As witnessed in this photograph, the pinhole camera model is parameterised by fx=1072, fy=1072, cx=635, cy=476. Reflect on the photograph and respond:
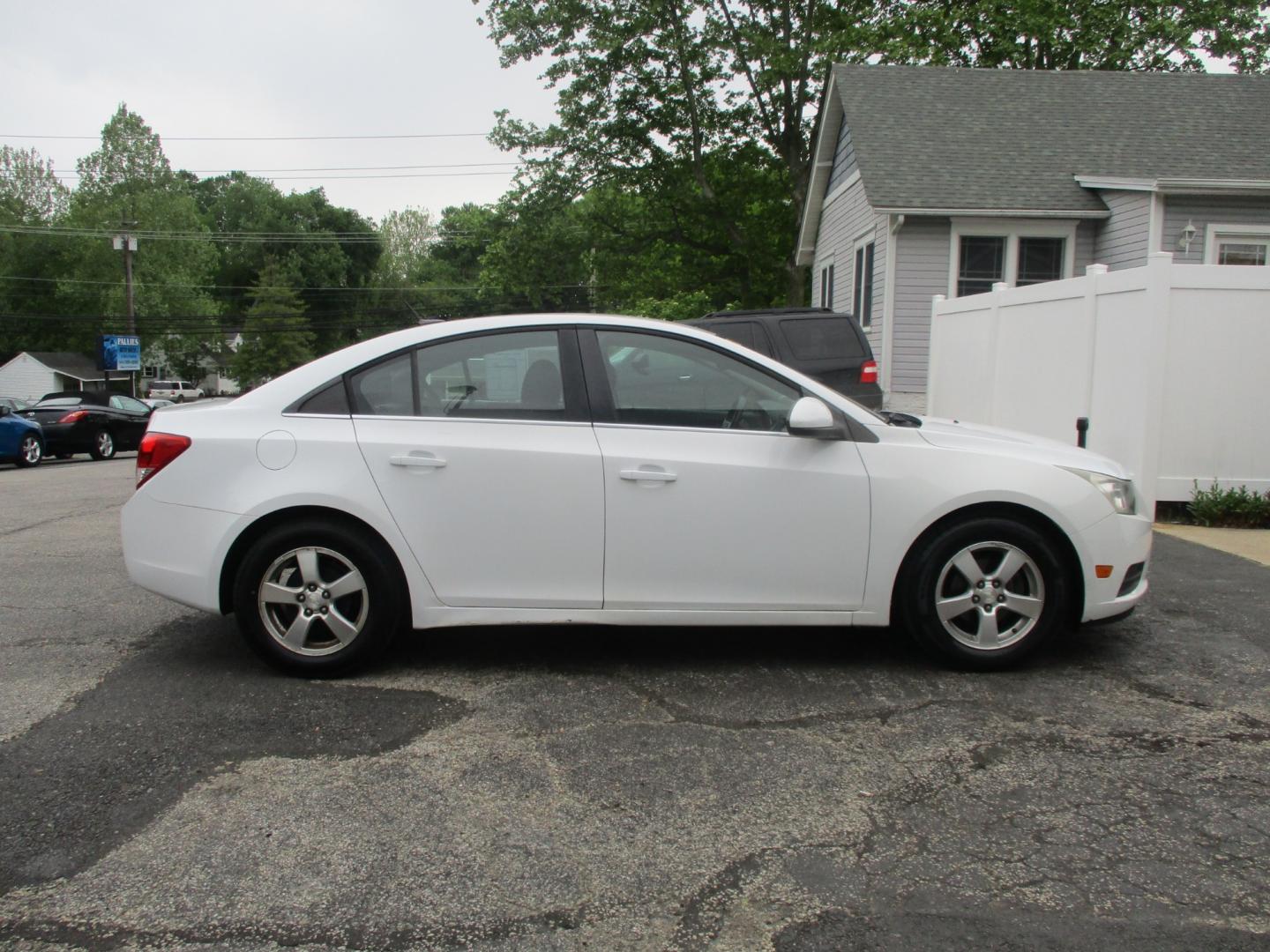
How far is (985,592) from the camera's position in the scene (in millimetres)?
4699

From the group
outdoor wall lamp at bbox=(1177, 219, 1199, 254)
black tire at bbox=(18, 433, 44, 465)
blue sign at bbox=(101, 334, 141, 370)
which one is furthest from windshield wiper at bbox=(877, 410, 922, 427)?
blue sign at bbox=(101, 334, 141, 370)

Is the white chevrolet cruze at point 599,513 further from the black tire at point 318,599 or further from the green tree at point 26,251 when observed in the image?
the green tree at point 26,251

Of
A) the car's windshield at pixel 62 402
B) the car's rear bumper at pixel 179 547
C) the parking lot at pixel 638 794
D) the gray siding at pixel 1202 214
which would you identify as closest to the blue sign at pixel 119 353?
the car's windshield at pixel 62 402

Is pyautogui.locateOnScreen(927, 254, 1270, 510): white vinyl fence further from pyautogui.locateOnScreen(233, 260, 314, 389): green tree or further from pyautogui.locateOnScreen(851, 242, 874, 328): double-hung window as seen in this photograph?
pyautogui.locateOnScreen(233, 260, 314, 389): green tree

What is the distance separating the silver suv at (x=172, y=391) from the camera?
6581 centimetres

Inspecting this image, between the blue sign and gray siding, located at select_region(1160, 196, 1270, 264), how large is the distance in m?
36.8

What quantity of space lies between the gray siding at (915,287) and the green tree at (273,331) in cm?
6909

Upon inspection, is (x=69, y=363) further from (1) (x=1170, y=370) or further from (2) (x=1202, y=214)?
(1) (x=1170, y=370)

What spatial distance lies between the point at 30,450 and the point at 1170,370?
1935 centimetres

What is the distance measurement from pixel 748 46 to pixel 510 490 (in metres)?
29.0

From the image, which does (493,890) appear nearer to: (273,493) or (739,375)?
(273,493)

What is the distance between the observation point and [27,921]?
107 inches

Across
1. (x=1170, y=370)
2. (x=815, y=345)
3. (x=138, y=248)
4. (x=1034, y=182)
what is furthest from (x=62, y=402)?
(x=138, y=248)

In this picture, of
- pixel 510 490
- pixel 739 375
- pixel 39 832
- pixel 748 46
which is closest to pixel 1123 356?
pixel 739 375
